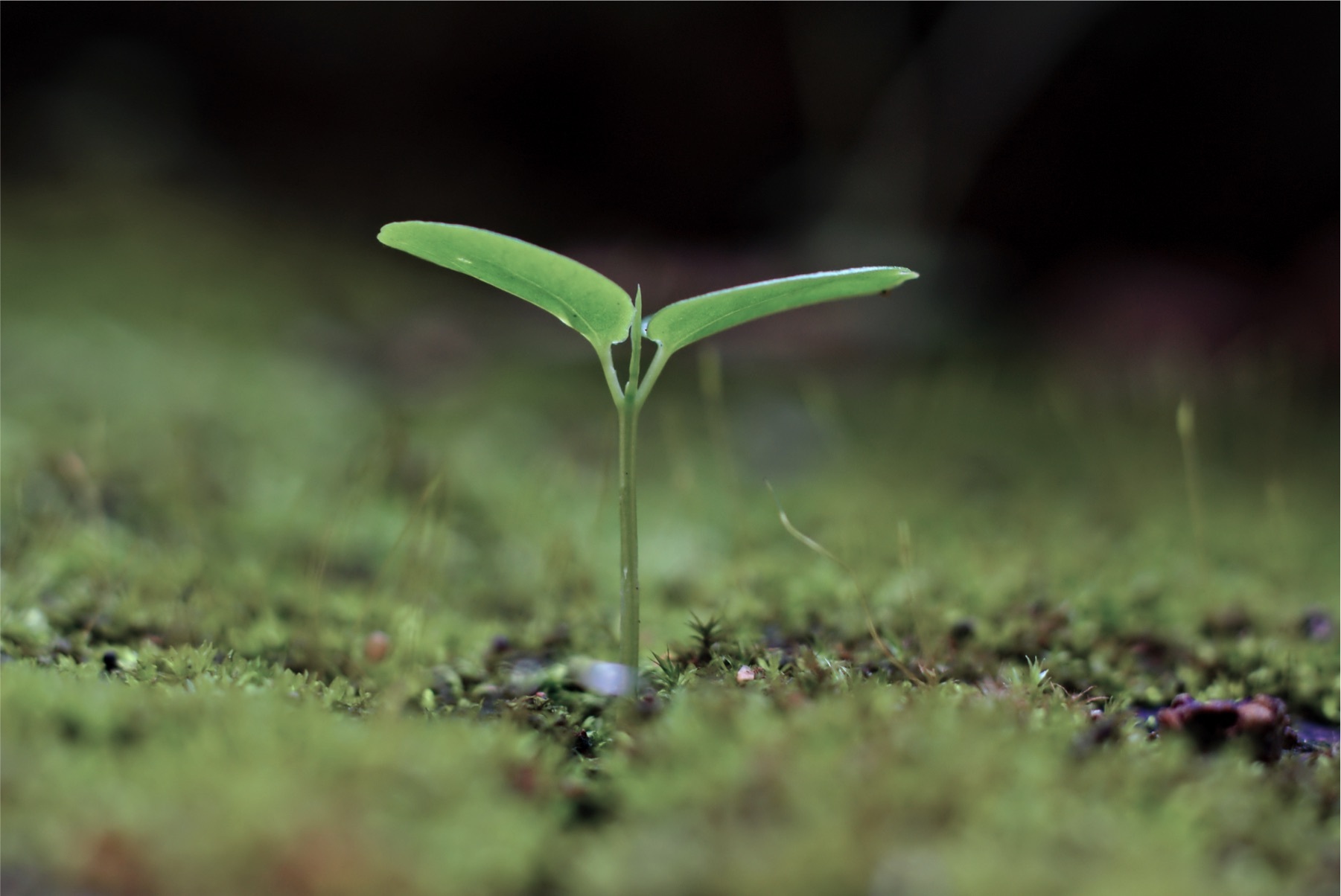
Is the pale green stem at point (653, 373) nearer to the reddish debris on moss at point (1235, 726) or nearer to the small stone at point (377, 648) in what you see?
the small stone at point (377, 648)

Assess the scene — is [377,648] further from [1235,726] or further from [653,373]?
[1235,726]

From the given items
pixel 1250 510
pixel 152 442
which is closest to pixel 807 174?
pixel 1250 510

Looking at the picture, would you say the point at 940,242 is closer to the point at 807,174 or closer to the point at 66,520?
the point at 807,174

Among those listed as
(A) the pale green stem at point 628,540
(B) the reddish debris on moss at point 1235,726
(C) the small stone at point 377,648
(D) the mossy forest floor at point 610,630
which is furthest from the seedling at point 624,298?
(B) the reddish debris on moss at point 1235,726

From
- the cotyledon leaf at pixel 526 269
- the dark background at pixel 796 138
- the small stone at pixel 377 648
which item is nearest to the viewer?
the cotyledon leaf at pixel 526 269

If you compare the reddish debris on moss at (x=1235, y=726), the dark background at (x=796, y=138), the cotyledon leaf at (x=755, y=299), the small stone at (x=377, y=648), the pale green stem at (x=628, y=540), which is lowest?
the reddish debris on moss at (x=1235, y=726)

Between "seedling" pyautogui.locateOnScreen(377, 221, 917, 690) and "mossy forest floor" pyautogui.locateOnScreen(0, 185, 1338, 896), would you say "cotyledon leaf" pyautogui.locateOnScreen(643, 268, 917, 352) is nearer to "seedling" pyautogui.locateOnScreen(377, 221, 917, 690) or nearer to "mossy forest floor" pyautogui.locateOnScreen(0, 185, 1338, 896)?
"seedling" pyautogui.locateOnScreen(377, 221, 917, 690)

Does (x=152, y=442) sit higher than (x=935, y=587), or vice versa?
(x=152, y=442)
